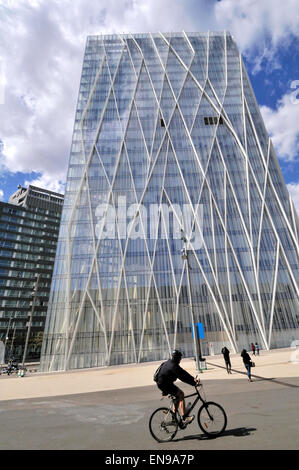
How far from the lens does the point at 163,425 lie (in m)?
4.79

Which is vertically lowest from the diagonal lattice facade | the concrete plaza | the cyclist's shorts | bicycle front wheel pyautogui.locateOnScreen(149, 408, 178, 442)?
the concrete plaza

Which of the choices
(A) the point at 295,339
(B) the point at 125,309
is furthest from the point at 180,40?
(A) the point at 295,339

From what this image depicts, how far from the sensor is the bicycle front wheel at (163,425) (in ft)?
15.5

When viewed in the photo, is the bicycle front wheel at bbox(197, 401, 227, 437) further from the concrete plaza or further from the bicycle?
the concrete plaza

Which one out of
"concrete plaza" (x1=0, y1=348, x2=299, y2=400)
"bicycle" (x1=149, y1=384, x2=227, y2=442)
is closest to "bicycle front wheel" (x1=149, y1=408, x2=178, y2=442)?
"bicycle" (x1=149, y1=384, x2=227, y2=442)

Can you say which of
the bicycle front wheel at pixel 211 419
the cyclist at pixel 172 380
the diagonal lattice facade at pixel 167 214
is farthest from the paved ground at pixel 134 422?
the diagonal lattice facade at pixel 167 214

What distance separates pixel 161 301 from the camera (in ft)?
108

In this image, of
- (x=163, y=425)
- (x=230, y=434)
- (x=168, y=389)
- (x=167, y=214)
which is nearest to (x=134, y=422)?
(x=163, y=425)

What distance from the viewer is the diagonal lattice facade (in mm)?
31594

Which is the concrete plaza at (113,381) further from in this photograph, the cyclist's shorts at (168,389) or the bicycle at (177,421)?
the cyclist's shorts at (168,389)

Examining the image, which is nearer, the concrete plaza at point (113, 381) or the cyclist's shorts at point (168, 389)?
the cyclist's shorts at point (168, 389)

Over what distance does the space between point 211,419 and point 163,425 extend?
1.01 m

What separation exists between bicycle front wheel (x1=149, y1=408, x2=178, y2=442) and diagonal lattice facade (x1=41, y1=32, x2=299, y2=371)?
27.8 metres

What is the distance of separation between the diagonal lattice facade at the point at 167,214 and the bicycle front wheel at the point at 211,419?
27.8 m
